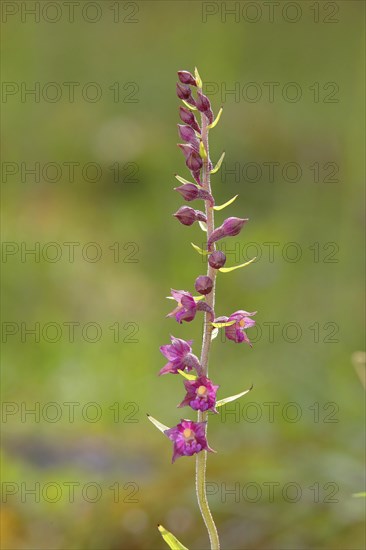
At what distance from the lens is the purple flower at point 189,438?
208 cm

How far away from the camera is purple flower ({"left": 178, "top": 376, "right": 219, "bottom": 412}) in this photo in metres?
2.08

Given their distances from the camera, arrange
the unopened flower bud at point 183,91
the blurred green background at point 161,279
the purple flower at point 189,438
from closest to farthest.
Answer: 1. the purple flower at point 189,438
2. the unopened flower bud at point 183,91
3. the blurred green background at point 161,279

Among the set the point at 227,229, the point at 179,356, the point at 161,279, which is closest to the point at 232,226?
the point at 227,229

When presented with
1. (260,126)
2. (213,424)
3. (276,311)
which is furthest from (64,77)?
(213,424)

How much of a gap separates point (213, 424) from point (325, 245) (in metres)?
2.92

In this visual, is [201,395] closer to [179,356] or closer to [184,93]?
[179,356]

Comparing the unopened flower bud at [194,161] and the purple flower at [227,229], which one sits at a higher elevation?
the unopened flower bud at [194,161]

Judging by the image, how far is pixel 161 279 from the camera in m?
7.13

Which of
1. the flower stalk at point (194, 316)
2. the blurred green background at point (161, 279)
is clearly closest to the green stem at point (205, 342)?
the flower stalk at point (194, 316)

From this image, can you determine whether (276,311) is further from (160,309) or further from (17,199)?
(17,199)

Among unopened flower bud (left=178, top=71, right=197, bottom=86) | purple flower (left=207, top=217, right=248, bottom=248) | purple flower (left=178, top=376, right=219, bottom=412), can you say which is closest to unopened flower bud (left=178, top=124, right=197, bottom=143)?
unopened flower bud (left=178, top=71, right=197, bottom=86)

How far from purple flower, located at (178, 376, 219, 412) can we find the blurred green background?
5.91 feet

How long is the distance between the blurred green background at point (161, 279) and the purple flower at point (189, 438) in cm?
178

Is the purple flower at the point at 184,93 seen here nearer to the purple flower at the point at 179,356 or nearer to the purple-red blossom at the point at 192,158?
the purple-red blossom at the point at 192,158
